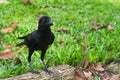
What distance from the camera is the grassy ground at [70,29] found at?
6.13m

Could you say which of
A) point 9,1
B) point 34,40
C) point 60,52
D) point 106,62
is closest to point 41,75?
point 34,40

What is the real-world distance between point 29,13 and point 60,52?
3.10 metres

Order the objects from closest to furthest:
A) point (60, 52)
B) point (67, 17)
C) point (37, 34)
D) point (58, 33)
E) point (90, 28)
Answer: point (37, 34)
point (60, 52)
point (58, 33)
point (90, 28)
point (67, 17)

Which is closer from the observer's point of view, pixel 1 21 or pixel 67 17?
pixel 1 21

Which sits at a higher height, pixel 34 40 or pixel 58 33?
pixel 34 40

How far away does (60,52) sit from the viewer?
6340 mm

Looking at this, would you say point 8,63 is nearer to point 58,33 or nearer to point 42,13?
point 58,33

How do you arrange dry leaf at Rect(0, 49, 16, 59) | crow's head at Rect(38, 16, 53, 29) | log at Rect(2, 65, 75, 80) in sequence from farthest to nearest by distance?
1. dry leaf at Rect(0, 49, 16, 59)
2. log at Rect(2, 65, 75, 80)
3. crow's head at Rect(38, 16, 53, 29)

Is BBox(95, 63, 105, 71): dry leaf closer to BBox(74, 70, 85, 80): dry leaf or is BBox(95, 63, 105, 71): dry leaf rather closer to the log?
BBox(74, 70, 85, 80): dry leaf

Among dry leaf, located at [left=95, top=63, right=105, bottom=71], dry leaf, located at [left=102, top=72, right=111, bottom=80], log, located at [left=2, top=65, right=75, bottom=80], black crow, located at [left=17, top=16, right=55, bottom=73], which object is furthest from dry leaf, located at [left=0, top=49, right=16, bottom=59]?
dry leaf, located at [left=102, top=72, right=111, bottom=80]

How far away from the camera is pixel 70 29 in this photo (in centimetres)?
810

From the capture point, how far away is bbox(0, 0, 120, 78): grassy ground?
6.13 metres

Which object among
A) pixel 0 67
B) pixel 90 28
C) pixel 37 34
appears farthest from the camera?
pixel 90 28

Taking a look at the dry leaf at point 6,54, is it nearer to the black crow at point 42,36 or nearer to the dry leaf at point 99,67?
the black crow at point 42,36
